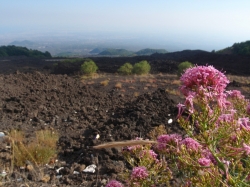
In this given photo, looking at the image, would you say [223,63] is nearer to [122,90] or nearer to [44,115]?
[122,90]

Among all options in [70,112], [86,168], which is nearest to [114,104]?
[70,112]

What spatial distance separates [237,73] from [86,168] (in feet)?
90.7

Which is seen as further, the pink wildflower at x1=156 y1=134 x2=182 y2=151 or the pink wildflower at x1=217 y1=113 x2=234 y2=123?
the pink wildflower at x1=156 y1=134 x2=182 y2=151

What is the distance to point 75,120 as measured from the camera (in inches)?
352

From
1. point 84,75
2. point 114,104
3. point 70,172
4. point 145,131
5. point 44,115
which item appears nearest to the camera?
point 70,172

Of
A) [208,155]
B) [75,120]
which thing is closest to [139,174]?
[208,155]

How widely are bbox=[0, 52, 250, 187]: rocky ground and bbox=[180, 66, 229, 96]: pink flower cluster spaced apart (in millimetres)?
3170

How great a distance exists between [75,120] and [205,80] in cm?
764

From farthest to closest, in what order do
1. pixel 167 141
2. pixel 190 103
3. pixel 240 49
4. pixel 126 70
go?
pixel 240 49 → pixel 126 70 → pixel 167 141 → pixel 190 103

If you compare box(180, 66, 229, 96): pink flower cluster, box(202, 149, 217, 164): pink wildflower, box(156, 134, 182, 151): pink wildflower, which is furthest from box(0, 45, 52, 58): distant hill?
box(180, 66, 229, 96): pink flower cluster

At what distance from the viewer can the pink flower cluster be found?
5.33 feet

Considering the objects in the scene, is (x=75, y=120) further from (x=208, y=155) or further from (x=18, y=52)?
(x=18, y=52)

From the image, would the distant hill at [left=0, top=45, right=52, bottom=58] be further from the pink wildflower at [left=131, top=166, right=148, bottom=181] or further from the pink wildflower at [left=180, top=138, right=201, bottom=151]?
the pink wildflower at [left=180, top=138, right=201, bottom=151]

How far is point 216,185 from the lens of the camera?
65.2 inches
